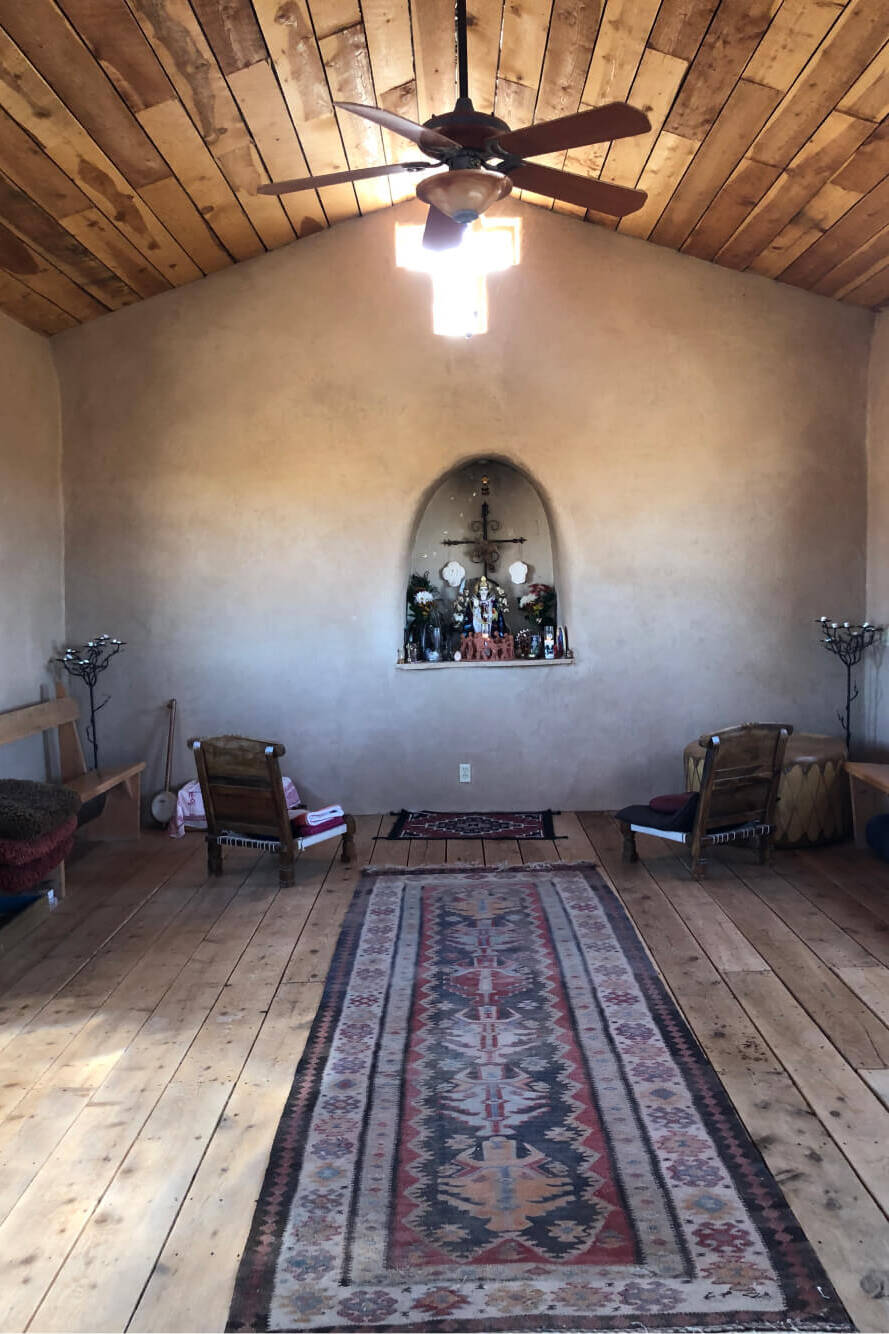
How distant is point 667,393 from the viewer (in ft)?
22.5

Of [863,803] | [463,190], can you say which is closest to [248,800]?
[463,190]

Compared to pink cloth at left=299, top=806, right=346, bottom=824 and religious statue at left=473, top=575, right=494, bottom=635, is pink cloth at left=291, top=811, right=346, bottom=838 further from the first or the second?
religious statue at left=473, top=575, right=494, bottom=635

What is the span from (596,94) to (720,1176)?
4.80 m

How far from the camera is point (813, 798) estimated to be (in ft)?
19.5

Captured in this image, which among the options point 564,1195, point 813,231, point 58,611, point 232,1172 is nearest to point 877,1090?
point 564,1195

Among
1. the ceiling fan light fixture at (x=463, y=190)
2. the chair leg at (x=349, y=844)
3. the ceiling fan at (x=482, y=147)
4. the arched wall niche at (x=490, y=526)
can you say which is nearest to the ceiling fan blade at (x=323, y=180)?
the ceiling fan at (x=482, y=147)

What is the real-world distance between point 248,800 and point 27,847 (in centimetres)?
117

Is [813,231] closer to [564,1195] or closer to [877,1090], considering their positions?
[877,1090]

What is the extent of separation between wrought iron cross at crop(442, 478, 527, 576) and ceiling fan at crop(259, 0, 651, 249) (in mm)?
3713

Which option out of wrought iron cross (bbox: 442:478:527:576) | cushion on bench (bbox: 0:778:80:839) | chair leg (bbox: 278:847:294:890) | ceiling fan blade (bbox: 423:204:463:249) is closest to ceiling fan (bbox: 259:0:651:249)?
ceiling fan blade (bbox: 423:204:463:249)

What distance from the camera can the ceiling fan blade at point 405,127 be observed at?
3.41 metres

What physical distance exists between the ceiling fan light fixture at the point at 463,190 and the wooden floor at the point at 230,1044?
3043 millimetres

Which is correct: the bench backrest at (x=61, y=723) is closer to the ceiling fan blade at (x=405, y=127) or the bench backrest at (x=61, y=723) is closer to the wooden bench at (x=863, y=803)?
the ceiling fan blade at (x=405, y=127)

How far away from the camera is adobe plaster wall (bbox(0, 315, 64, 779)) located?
6.01m
